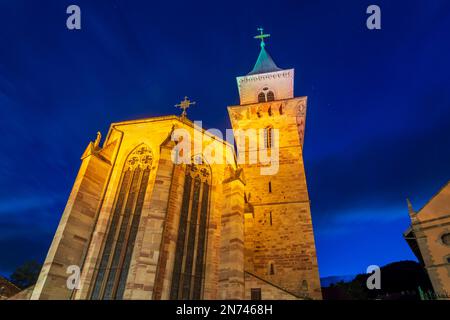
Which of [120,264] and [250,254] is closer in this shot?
[120,264]

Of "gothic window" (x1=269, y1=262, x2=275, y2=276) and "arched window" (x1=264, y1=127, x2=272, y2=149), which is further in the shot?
"arched window" (x1=264, y1=127, x2=272, y2=149)

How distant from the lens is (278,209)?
16.7 meters

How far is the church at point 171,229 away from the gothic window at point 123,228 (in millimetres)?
41

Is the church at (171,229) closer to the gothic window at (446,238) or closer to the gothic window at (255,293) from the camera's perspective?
the gothic window at (255,293)

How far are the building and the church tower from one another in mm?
9729

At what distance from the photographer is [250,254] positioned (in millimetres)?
15273

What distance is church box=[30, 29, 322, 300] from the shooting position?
32.2 feet

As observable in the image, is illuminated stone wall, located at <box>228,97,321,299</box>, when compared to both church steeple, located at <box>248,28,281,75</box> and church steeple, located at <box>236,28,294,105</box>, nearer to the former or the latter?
church steeple, located at <box>236,28,294,105</box>

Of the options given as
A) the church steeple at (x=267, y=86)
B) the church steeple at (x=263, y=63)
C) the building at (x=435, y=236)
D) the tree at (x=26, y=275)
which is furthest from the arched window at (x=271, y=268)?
the tree at (x=26, y=275)

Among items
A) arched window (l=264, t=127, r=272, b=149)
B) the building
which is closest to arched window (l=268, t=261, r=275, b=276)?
arched window (l=264, t=127, r=272, b=149)

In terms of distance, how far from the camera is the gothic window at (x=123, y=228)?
10.1m
